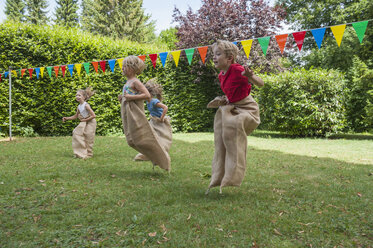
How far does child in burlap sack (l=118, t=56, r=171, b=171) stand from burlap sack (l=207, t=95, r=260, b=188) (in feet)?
4.48

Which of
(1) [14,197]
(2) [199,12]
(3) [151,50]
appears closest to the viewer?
(1) [14,197]

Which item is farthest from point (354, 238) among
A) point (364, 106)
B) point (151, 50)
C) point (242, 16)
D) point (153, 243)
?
point (242, 16)

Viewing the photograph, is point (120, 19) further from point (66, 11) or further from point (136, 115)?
point (136, 115)

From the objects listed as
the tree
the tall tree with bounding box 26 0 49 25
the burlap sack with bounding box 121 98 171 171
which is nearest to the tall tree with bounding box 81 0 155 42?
the tall tree with bounding box 26 0 49 25

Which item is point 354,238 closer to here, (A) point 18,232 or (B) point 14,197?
(A) point 18,232

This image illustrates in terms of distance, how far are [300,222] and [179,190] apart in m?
1.74

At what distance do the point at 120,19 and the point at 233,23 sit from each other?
90.0 feet

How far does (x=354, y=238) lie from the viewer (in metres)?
2.65

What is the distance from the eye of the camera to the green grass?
2.62 meters

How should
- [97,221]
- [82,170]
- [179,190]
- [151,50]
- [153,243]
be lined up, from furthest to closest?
[151,50], [82,170], [179,190], [97,221], [153,243]

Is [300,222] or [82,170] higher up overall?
[300,222]

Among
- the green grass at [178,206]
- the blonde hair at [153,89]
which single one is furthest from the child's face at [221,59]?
the blonde hair at [153,89]

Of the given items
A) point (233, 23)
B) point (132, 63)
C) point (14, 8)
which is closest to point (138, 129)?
point (132, 63)

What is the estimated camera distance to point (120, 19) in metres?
37.1
